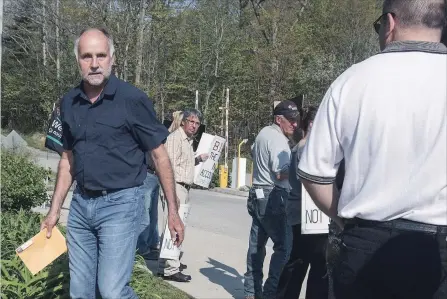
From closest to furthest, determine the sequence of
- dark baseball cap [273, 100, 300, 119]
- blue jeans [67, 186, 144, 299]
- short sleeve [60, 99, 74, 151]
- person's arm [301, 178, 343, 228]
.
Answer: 1. person's arm [301, 178, 343, 228]
2. blue jeans [67, 186, 144, 299]
3. short sleeve [60, 99, 74, 151]
4. dark baseball cap [273, 100, 300, 119]

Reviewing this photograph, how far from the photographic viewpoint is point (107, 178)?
13.3 feet

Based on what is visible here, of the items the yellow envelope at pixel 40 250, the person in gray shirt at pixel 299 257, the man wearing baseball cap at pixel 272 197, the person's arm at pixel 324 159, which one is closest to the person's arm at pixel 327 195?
the person's arm at pixel 324 159

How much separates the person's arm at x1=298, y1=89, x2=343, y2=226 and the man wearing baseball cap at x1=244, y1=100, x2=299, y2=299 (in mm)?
3356

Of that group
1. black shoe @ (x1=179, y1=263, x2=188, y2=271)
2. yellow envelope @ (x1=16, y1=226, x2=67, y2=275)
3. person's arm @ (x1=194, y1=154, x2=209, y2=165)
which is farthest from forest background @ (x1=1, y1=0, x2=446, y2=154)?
yellow envelope @ (x1=16, y1=226, x2=67, y2=275)

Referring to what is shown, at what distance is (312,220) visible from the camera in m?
5.36

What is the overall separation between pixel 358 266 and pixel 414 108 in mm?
572

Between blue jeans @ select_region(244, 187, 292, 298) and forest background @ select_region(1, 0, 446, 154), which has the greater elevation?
forest background @ select_region(1, 0, 446, 154)

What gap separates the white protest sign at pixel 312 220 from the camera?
17.4ft

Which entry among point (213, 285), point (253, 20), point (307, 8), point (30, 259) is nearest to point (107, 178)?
point (30, 259)

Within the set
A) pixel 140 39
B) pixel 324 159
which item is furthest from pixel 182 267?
pixel 140 39

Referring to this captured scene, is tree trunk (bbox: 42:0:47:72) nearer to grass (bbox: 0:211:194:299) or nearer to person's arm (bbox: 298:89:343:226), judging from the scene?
grass (bbox: 0:211:194:299)

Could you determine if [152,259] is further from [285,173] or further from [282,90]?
[282,90]

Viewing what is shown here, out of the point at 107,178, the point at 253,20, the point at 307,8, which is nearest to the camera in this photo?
the point at 107,178

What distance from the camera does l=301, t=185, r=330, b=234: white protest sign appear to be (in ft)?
17.4
